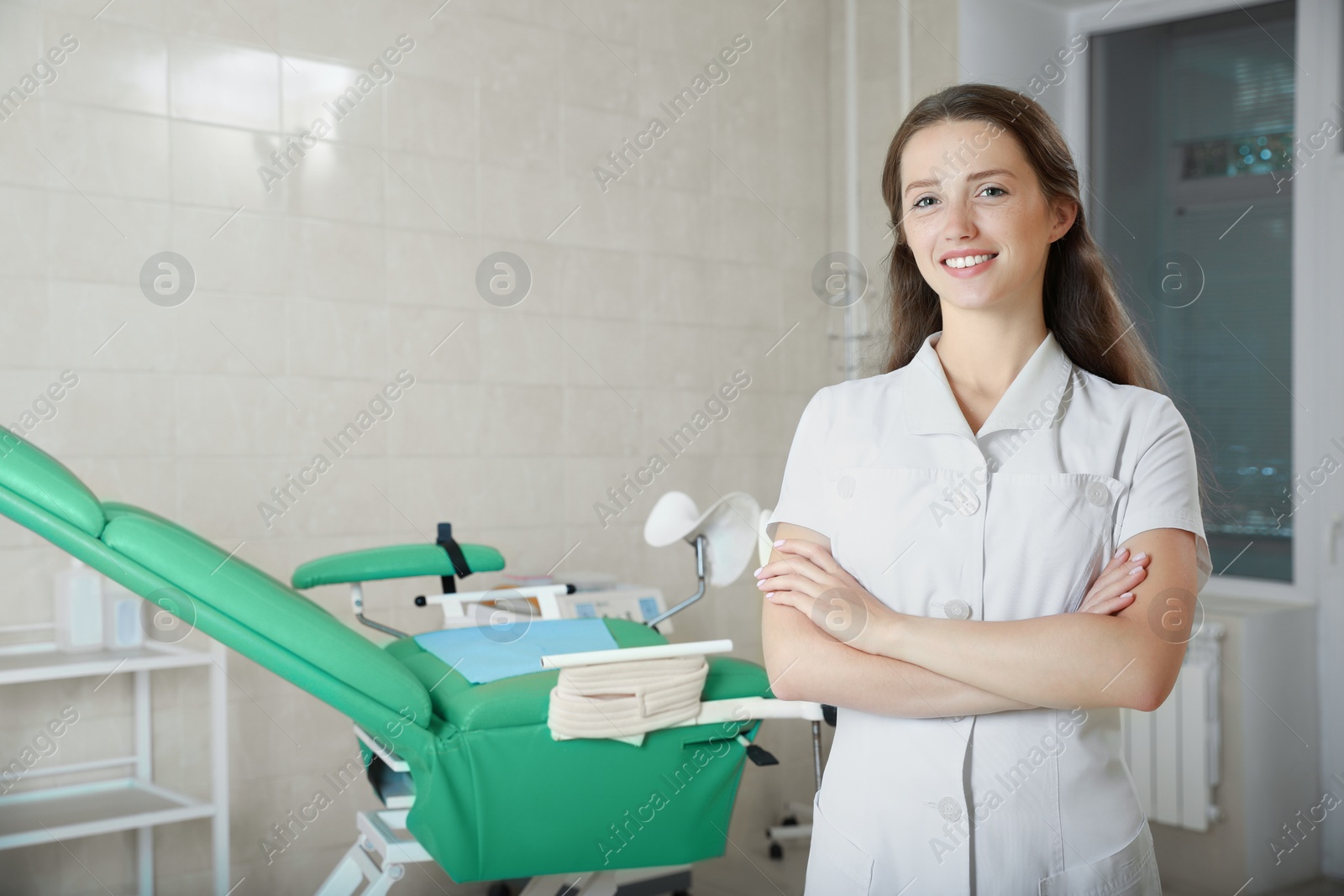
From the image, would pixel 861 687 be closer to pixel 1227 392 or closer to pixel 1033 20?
pixel 1227 392

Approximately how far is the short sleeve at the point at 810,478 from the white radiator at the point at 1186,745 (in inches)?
84.3

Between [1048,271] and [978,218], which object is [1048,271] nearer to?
[1048,271]

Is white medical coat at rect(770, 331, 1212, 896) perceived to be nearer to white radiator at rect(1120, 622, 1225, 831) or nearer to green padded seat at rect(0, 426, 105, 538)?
green padded seat at rect(0, 426, 105, 538)

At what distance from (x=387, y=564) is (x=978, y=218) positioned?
1.36 m

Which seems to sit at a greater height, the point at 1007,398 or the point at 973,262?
the point at 973,262

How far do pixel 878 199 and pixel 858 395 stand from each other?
2632 millimetres

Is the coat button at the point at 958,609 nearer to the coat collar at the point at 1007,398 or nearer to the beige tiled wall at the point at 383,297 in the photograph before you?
the coat collar at the point at 1007,398

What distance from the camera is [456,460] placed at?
306 centimetres

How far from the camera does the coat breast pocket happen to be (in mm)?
1129

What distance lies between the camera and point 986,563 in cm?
115

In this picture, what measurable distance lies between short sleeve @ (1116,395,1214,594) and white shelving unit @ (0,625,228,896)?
196 cm

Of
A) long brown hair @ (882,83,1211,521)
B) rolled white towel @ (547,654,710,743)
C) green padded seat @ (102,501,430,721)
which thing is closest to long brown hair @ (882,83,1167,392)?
long brown hair @ (882,83,1211,521)

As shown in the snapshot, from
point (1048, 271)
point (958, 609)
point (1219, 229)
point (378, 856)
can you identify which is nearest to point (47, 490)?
point (378, 856)

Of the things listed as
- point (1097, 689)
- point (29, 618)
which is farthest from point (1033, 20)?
point (29, 618)
